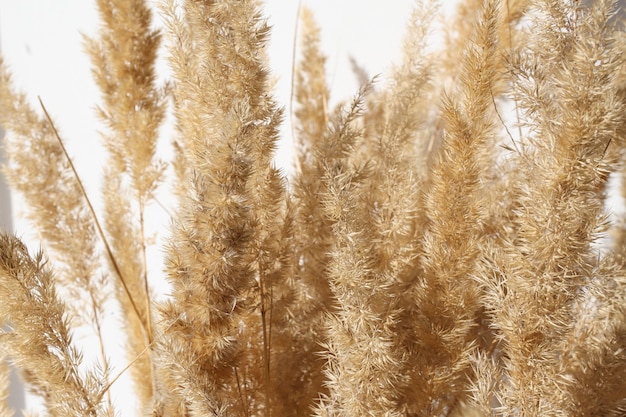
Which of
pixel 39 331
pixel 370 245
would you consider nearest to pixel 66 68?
pixel 39 331

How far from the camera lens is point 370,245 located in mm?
638

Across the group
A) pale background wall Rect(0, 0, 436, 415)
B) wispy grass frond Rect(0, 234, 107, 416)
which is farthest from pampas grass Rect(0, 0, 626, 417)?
pale background wall Rect(0, 0, 436, 415)

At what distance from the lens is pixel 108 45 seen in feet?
2.82

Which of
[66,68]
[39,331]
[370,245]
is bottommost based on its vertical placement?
[39,331]

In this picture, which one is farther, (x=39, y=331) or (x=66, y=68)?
(x=66, y=68)

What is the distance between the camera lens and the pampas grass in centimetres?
60

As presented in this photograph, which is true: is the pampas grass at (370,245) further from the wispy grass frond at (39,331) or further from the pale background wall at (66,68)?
→ the pale background wall at (66,68)

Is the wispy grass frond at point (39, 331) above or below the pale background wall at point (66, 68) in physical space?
below

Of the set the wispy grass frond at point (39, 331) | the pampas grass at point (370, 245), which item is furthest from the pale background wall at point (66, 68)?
the wispy grass frond at point (39, 331)

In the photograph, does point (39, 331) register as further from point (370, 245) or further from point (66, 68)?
point (66, 68)

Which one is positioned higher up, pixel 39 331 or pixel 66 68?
pixel 66 68

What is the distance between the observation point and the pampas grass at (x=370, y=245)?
23.6 inches

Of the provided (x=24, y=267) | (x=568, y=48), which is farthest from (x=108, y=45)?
(x=568, y=48)

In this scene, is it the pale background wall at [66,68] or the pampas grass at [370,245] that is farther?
the pale background wall at [66,68]
